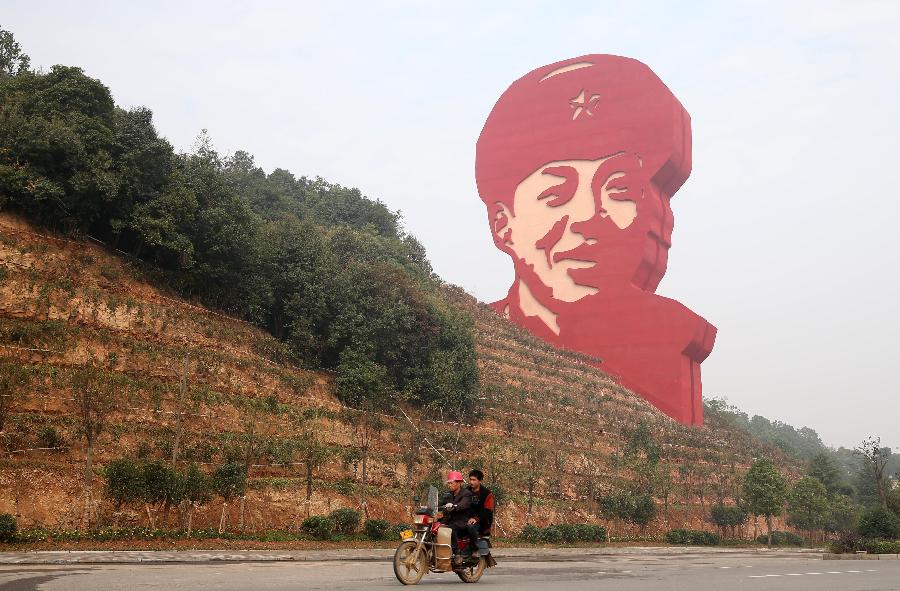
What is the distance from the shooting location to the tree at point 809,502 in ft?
100

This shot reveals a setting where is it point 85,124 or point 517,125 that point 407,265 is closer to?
point 517,125

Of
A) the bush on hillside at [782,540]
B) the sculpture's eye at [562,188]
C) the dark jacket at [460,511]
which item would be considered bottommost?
the bush on hillside at [782,540]

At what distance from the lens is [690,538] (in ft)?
83.0

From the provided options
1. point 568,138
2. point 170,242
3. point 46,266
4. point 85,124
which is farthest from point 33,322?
point 568,138

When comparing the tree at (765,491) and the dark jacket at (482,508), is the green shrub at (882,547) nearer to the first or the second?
the tree at (765,491)

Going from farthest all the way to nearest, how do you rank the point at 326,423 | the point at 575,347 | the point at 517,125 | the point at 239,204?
the point at 517,125 < the point at 575,347 < the point at 239,204 < the point at 326,423

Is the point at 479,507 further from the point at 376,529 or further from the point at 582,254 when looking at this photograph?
the point at 582,254

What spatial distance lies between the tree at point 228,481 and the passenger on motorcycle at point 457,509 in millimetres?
8762

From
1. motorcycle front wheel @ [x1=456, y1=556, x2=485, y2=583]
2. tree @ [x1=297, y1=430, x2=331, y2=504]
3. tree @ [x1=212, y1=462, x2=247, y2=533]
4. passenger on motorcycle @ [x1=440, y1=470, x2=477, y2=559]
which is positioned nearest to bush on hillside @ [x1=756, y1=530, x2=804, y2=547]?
tree @ [x1=297, y1=430, x2=331, y2=504]

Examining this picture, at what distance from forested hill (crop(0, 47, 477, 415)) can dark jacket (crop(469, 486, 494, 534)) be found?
53.1ft

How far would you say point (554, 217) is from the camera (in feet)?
147

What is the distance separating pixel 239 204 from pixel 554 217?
22057 millimetres

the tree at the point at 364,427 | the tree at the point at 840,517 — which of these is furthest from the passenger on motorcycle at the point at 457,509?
the tree at the point at 840,517

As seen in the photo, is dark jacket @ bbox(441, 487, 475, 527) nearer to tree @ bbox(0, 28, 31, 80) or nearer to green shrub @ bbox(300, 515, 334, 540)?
green shrub @ bbox(300, 515, 334, 540)
